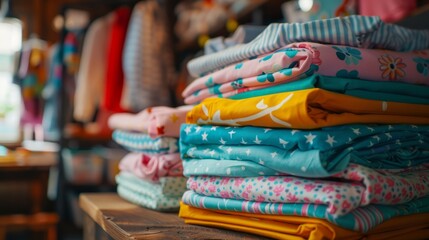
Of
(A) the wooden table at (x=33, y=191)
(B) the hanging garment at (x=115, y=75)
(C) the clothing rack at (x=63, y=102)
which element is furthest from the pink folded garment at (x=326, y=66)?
(A) the wooden table at (x=33, y=191)

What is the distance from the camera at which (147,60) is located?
2.26 meters

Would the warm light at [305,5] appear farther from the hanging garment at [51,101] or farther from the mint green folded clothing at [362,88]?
the hanging garment at [51,101]

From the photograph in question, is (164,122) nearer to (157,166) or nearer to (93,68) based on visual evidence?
(157,166)

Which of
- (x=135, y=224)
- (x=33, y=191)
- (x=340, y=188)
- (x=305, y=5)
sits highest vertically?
(x=305, y=5)

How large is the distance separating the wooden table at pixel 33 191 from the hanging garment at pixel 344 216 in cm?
279

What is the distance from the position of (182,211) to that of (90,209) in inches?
12.4

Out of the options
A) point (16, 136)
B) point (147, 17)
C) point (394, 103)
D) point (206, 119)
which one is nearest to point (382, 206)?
point (394, 103)

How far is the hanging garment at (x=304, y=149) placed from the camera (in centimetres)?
59

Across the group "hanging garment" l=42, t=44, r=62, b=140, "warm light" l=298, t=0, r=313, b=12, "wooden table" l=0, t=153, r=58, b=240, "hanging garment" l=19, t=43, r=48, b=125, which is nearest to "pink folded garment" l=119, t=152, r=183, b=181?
"warm light" l=298, t=0, r=313, b=12

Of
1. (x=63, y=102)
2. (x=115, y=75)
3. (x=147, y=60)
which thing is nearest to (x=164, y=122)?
(x=147, y=60)

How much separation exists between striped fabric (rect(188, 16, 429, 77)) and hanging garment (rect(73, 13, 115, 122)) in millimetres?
2047

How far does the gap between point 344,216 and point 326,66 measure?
8.2 inches

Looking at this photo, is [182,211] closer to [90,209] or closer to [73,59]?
[90,209]

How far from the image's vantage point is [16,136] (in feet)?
16.1
